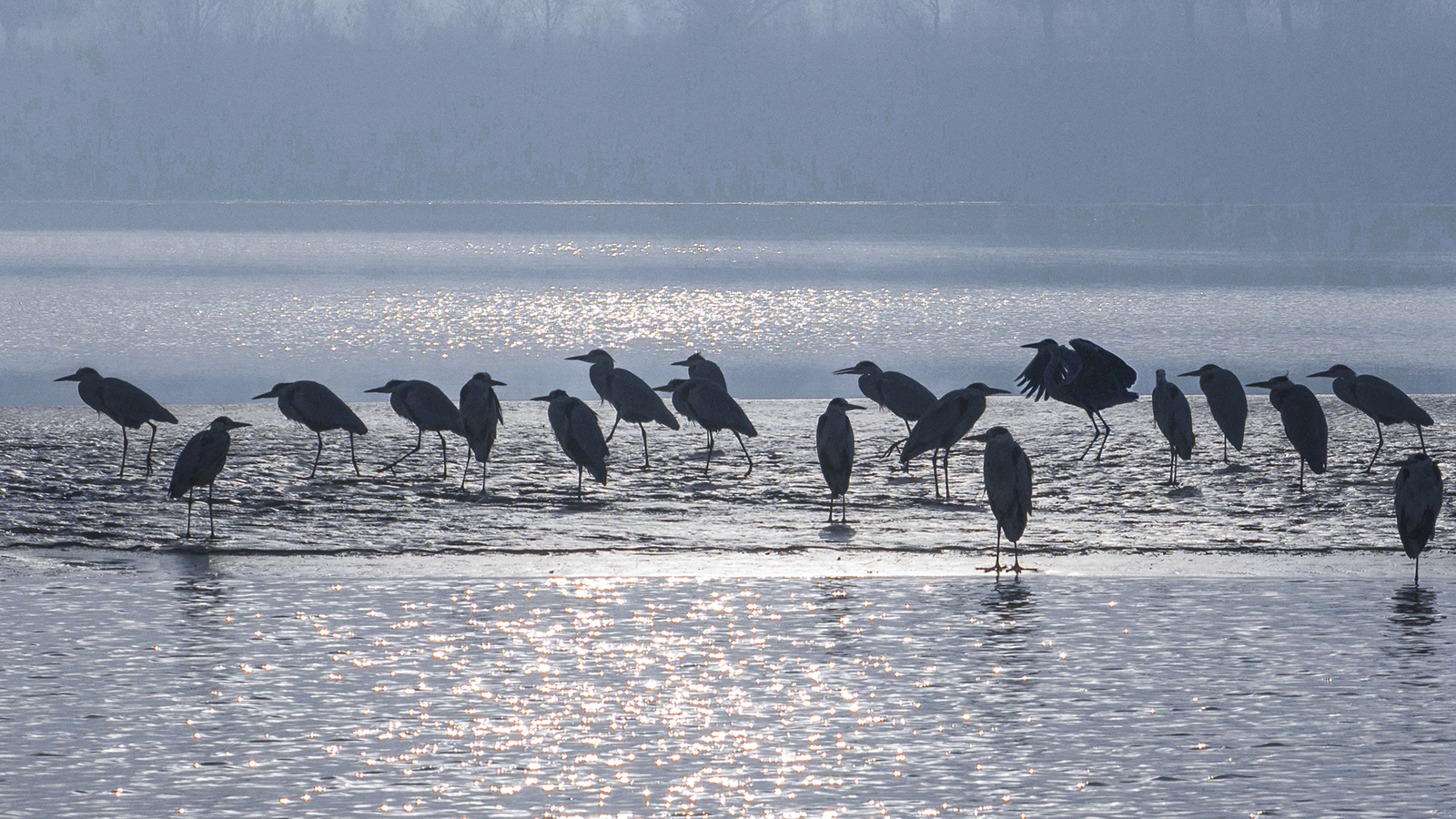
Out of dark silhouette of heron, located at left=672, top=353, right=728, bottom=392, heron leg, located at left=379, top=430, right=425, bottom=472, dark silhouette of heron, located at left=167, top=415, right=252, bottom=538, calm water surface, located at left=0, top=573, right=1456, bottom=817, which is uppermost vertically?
dark silhouette of heron, located at left=672, top=353, right=728, bottom=392

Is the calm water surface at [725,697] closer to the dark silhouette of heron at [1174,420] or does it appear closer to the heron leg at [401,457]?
the dark silhouette of heron at [1174,420]

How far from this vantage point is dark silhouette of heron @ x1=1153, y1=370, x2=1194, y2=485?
14.6 metres

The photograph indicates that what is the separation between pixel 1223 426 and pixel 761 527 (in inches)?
207

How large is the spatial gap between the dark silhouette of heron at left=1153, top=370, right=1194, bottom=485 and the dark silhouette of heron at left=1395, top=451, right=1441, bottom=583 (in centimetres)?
418

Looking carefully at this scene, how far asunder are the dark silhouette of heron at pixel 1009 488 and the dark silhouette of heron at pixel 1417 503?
2.20 m

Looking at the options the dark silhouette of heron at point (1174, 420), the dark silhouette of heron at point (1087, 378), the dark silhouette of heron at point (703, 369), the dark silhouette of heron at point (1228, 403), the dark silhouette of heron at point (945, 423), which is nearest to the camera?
the dark silhouette of heron at point (945, 423)

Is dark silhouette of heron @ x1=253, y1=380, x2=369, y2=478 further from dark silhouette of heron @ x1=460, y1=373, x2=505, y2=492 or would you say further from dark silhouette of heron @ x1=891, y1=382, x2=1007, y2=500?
dark silhouette of heron @ x1=891, y1=382, x2=1007, y2=500

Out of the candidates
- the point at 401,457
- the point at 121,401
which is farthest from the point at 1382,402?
the point at 121,401

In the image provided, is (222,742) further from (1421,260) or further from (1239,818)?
(1421,260)

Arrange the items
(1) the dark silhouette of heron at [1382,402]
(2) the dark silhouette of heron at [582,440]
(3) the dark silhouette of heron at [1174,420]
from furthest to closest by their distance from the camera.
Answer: (1) the dark silhouette of heron at [1382,402] → (3) the dark silhouette of heron at [1174,420] → (2) the dark silhouette of heron at [582,440]

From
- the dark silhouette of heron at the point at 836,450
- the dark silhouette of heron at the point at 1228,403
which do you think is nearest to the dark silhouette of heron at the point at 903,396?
the dark silhouette of heron at the point at 1228,403

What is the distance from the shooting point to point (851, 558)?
11211mm

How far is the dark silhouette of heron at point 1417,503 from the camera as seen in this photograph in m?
10.2

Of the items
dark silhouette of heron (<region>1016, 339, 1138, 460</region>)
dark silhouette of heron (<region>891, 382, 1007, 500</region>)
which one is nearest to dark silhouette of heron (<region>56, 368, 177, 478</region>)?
dark silhouette of heron (<region>891, 382, 1007, 500</region>)
